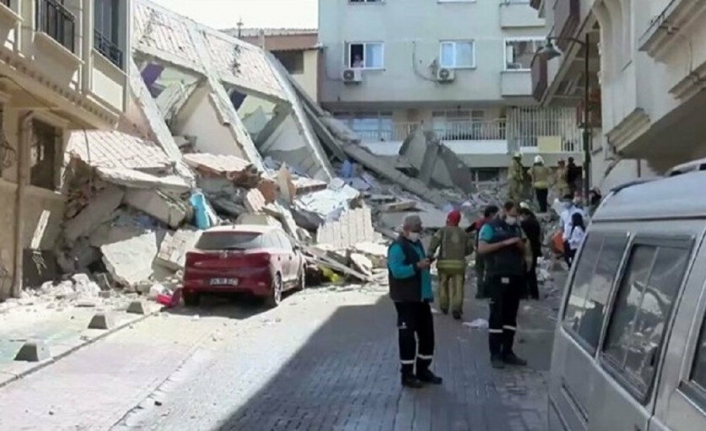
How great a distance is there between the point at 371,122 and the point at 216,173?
20803mm

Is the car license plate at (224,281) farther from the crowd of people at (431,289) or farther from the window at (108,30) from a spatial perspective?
the crowd of people at (431,289)

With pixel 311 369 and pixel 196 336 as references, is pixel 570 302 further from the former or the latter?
pixel 196 336

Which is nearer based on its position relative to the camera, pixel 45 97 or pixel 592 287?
pixel 592 287

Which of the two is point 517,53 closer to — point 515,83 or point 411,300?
point 515,83

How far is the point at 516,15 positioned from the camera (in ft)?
137

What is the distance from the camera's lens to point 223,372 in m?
10.4

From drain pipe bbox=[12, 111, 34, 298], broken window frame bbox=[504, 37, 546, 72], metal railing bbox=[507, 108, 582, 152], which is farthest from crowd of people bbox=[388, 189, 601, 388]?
broken window frame bbox=[504, 37, 546, 72]

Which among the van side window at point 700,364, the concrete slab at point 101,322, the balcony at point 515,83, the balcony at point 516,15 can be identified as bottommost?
the concrete slab at point 101,322

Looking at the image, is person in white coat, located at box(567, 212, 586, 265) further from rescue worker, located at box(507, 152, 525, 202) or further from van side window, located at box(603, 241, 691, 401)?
van side window, located at box(603, 241, 691, 401)

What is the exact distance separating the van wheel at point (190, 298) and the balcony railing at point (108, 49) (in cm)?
496

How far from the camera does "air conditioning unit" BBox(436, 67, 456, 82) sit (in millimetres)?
41812

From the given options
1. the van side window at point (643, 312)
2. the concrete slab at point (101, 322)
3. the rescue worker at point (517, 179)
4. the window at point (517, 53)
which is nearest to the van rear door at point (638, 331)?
the van side window at point (643, 312)

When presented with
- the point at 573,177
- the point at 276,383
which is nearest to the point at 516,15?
the point at 573,177

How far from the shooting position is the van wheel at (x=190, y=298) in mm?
16781
